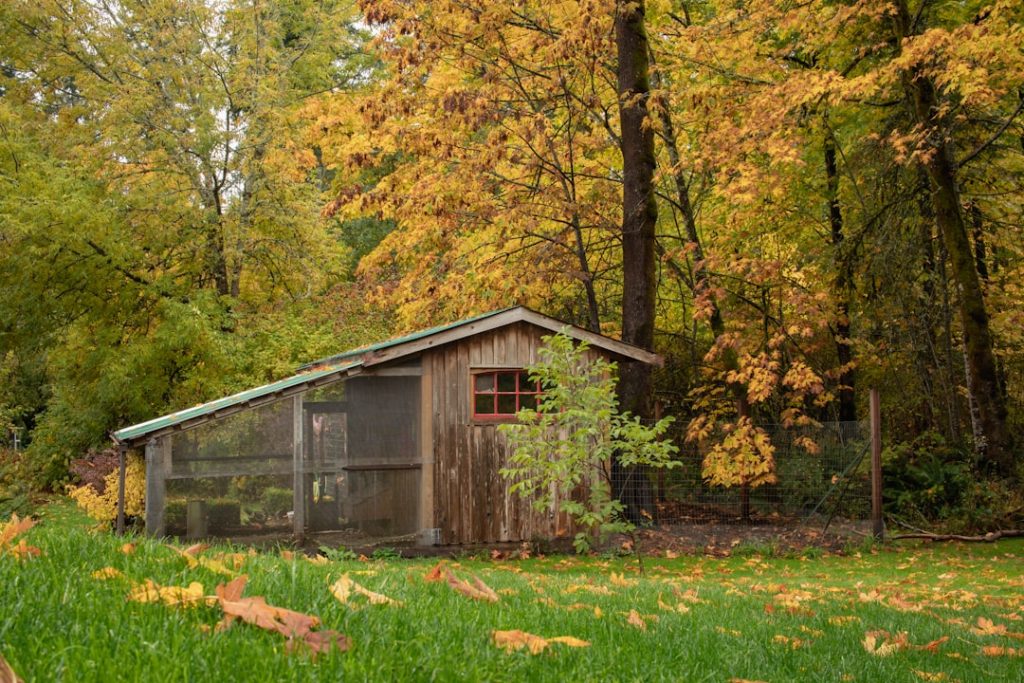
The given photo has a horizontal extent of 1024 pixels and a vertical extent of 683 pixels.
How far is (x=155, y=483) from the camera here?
12766 millimetres

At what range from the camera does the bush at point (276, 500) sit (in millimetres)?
13461

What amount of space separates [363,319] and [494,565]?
31.1 ft

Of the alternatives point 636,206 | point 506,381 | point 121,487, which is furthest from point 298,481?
point 636,206

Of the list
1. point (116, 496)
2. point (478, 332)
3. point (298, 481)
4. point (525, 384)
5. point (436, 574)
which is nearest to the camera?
point (436, 574)

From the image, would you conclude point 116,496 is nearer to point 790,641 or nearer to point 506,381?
point 506,381

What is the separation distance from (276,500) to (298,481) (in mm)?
407

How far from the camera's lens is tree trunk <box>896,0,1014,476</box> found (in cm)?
1742

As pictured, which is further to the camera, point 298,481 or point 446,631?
point 298,481

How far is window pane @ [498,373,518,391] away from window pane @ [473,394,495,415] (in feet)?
0.69

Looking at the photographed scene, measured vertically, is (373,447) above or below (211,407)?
below

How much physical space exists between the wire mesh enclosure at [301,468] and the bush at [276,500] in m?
0.01

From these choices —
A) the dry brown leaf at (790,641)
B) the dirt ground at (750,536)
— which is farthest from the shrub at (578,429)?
the dirt ground at (750,536)

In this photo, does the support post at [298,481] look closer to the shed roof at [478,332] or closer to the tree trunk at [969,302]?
the shed roof at [478,332]

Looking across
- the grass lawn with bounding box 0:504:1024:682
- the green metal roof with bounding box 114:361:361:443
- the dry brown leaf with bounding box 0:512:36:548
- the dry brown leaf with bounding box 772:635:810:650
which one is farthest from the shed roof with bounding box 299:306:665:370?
the dry brown leaf with bounding box 0:512:36:548
